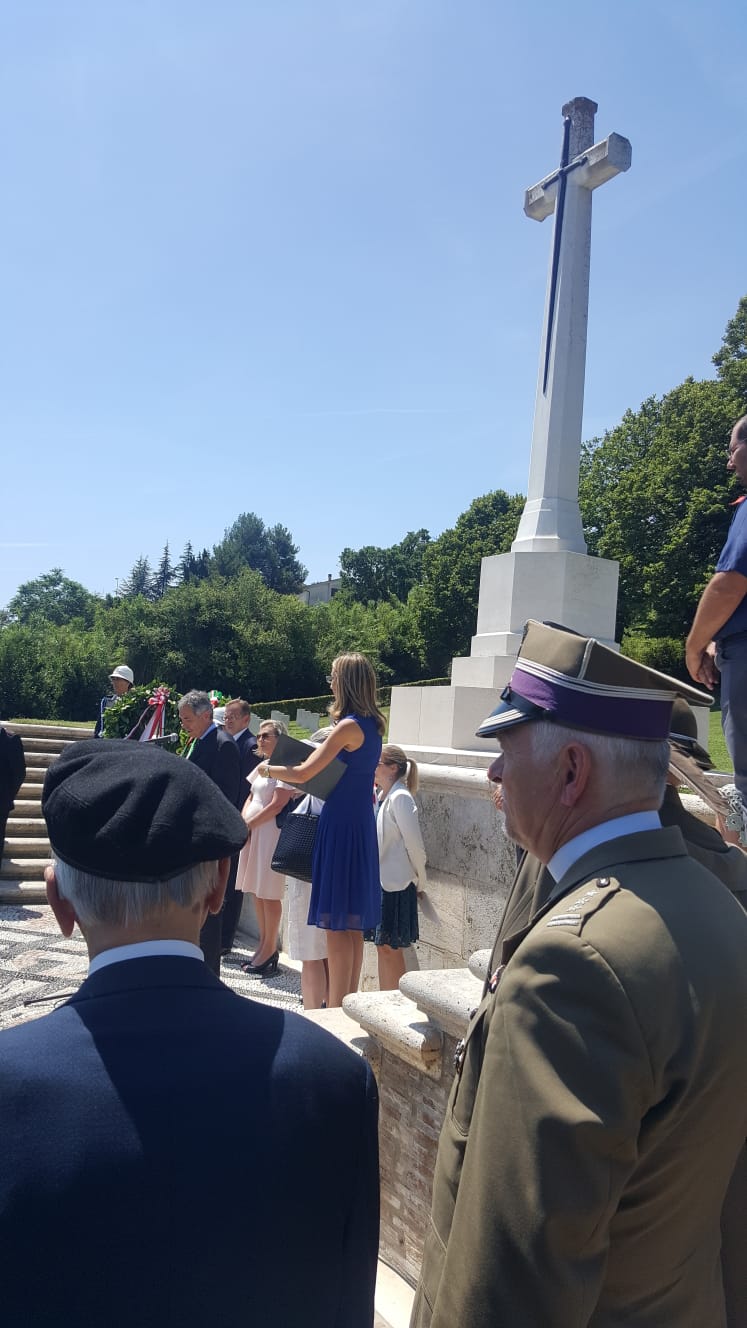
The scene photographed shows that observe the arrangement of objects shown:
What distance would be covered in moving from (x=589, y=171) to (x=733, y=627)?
8055 mm

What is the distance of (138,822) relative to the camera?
4.38ft

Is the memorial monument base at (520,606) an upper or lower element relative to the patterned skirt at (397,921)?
upper

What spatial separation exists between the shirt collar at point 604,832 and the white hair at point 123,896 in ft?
1.95

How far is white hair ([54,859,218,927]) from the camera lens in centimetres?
134

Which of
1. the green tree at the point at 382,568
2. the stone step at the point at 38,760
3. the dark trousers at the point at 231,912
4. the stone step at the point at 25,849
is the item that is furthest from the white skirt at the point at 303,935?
the green tree at the point at 382,568

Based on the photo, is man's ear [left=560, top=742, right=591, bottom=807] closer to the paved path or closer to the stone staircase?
the paved path

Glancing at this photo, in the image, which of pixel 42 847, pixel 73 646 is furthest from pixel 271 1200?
pixel 73 646

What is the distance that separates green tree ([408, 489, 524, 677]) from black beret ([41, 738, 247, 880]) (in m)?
41.9

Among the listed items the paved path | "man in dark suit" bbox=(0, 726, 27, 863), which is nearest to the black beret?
the paved path

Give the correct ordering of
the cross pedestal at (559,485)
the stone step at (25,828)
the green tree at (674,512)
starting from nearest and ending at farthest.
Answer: the cross pedestal at (559,485) < the stone step at (25,828) < the green tree at (674,512)

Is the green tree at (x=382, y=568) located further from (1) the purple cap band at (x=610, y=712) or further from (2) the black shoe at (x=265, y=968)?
(1) the purple cap band at (x=610, y=712)

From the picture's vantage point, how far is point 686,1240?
1269mm

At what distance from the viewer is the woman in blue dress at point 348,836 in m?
4.77

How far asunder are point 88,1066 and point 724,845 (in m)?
1.32
